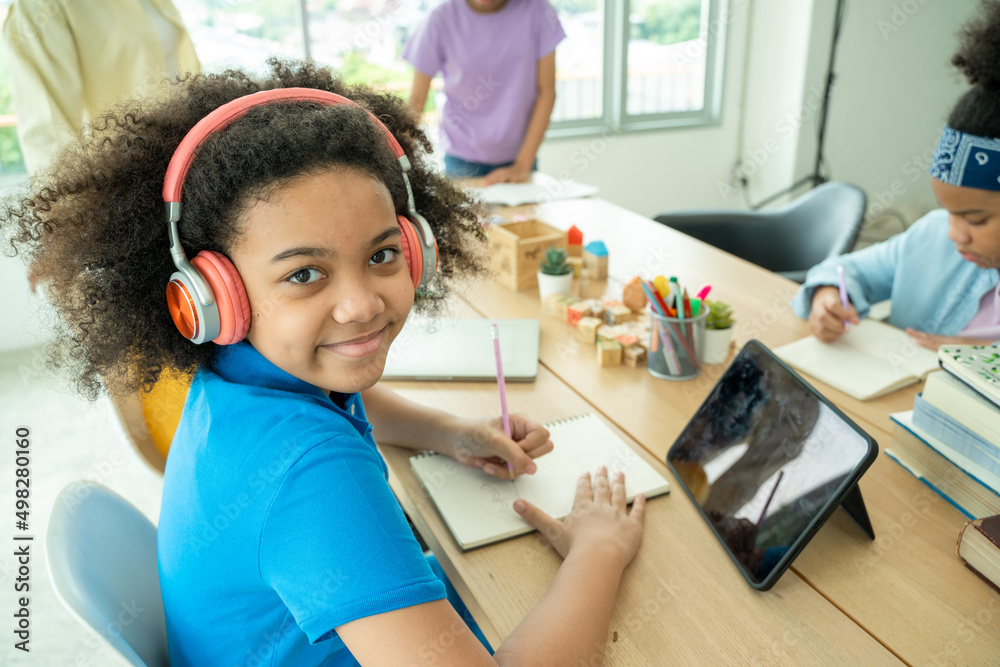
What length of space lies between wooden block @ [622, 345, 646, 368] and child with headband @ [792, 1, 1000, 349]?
1.19 ft

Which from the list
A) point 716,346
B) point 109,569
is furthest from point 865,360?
point 109,569

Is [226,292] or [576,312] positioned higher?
[226,292]

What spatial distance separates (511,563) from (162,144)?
0.64 m

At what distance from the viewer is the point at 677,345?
4.04 feet

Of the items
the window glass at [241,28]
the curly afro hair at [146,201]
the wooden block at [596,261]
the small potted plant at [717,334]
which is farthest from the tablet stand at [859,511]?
the window glass at [241,28]

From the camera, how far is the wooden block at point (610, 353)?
51.4 inches

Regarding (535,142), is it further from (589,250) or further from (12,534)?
(12,534)

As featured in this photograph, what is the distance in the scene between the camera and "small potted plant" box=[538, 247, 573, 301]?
156 cm

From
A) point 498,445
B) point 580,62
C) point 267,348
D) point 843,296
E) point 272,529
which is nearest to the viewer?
point 272,529

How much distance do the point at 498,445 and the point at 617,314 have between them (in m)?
0.52

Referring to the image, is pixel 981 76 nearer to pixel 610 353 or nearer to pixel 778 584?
pixel 610 353

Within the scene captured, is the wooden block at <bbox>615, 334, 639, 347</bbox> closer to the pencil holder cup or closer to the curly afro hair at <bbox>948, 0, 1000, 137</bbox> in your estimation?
the pencil holder cup

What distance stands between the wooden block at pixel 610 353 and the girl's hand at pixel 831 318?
404 millimetres

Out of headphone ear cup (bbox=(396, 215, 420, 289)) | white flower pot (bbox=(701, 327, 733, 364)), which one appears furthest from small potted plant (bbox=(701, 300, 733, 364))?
headphone ear cup (bbox=(396, 215, 420, 289))
